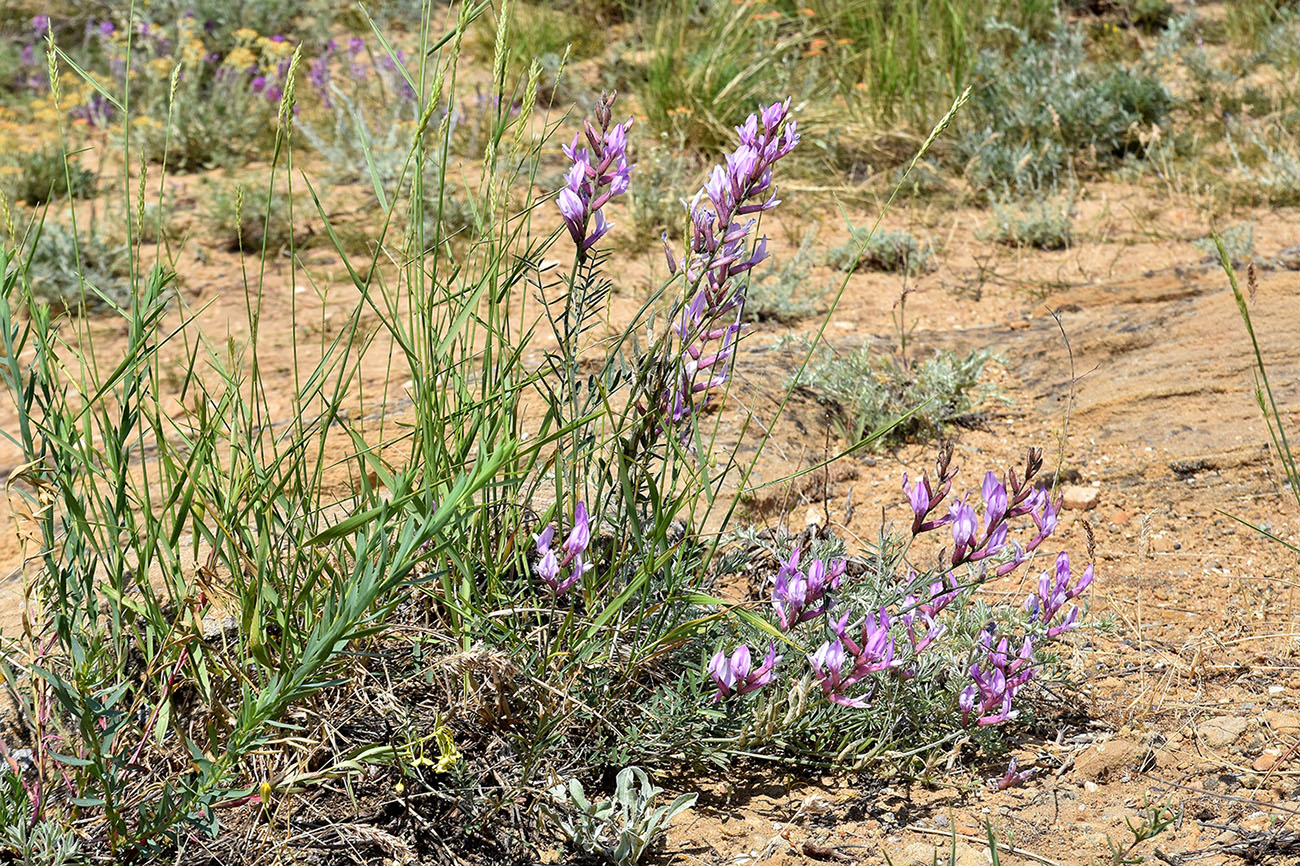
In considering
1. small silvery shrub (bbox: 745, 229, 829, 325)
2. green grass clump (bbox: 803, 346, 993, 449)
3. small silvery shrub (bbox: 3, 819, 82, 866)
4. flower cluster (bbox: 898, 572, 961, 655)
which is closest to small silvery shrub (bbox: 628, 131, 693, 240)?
small silvery shrub (bbox: 745, 229, 829, 325)

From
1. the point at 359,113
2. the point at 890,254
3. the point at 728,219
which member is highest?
the point at 728,219

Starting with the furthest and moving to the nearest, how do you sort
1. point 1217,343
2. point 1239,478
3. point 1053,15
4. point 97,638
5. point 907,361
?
point 1053,15
point 907,361
point 1217,343
point 1239,478
point 97,638

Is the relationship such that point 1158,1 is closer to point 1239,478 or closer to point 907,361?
point 907,361

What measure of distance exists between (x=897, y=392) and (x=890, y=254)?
4.28 feet

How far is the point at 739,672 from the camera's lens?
176 cm

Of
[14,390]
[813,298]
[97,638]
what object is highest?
[14,390]

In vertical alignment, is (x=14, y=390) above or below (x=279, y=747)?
above

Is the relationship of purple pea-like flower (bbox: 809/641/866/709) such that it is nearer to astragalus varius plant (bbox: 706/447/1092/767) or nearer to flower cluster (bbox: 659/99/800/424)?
astragalus varius plant (bbox: 706/447/1092/767)

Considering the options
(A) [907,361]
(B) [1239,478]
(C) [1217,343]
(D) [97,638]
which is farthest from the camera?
(A) [907,361]

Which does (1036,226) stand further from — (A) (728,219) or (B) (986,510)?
(A) (728,219)

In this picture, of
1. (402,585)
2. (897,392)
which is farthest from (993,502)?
(897,392)

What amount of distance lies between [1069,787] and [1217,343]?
1.94 metres

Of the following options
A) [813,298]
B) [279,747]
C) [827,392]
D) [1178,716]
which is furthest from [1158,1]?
[279,747]

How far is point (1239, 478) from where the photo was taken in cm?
284
